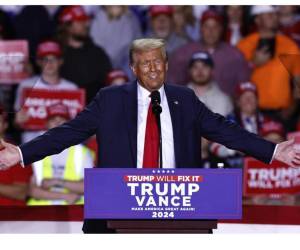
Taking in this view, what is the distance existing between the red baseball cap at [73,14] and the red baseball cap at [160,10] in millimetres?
335

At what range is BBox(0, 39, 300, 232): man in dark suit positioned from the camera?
2.95 meters

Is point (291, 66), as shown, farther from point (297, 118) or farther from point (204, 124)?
point (204, 124)

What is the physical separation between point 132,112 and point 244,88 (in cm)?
184

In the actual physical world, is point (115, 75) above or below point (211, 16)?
below

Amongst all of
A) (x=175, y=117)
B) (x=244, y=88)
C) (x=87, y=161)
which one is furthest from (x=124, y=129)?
(x=244, y=88)

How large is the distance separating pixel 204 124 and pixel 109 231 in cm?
45

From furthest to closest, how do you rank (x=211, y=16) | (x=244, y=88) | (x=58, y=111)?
(x=211, y=16) < (x=244, y=88) < (x=58, y=111)

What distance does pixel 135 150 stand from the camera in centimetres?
295

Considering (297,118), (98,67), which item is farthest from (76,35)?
(297,118)

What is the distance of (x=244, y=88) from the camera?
4.74 m

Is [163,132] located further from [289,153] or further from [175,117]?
[289,153]

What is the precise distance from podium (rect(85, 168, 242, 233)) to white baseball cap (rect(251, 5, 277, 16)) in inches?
90.5

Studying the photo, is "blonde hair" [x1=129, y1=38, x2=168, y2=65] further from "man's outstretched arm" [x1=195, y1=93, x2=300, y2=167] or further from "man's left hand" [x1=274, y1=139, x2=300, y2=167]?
"man's left hand" [x1=274, y1=139, x2=300, y2=167]

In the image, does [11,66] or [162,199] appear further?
[11,66]
